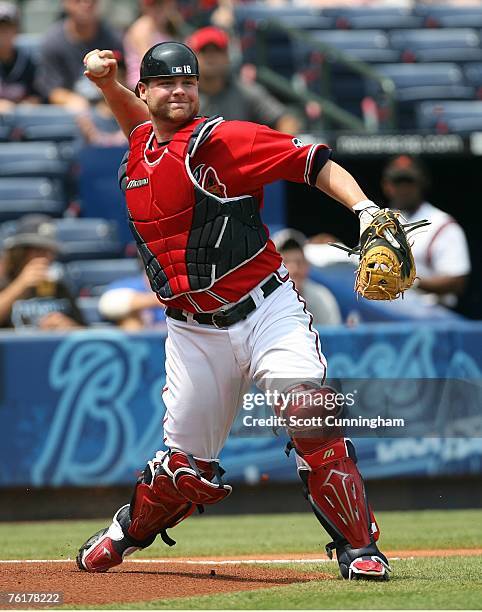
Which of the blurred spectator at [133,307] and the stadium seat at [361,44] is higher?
the stadium seat at [361,44]

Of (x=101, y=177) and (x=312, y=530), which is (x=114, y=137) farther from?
(x=312, y=530)

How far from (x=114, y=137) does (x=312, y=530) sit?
4.84 metres

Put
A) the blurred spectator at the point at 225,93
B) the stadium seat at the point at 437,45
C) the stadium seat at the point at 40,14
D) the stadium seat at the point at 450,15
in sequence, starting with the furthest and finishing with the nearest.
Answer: the stadium seat at the point at 40,14 → the stadium seat at the point at 450,15 → the stadium seat at the point at 437,45 → the blurred spectator at the point at 225,93

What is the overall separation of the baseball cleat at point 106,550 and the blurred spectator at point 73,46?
7008 millimetres

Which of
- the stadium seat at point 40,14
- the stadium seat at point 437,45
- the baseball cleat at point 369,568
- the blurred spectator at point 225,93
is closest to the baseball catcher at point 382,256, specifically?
the baseball cleat at point 369,568

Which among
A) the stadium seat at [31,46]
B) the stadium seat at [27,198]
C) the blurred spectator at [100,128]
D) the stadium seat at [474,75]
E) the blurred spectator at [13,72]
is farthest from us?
the stadium seat at [474,75]

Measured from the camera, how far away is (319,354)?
5.18 m

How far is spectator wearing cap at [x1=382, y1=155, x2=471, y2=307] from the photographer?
9.77 meters

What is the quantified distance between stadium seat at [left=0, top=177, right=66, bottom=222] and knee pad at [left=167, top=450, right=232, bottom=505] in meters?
6.30

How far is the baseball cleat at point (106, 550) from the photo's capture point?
558cm

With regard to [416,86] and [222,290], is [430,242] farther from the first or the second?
[222,290]

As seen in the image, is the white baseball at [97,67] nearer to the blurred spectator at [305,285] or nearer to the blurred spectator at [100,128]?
the blurred spectator at [305,285]

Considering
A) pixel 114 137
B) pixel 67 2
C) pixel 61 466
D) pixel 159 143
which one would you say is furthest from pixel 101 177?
pixel 159 143

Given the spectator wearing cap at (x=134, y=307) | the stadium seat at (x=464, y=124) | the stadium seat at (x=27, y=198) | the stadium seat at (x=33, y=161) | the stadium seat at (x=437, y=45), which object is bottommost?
the spectator wearing cap at (x=134, y=307)
